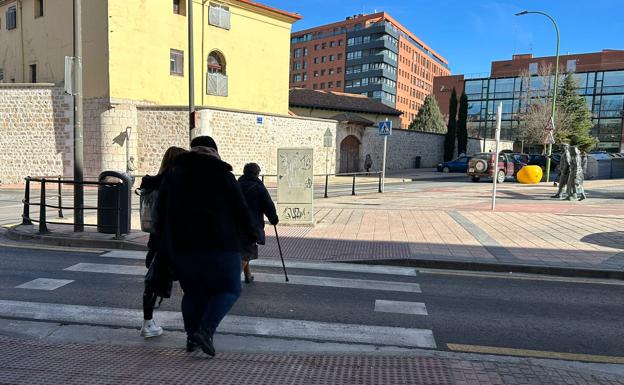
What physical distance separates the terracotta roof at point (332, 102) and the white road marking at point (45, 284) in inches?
1309

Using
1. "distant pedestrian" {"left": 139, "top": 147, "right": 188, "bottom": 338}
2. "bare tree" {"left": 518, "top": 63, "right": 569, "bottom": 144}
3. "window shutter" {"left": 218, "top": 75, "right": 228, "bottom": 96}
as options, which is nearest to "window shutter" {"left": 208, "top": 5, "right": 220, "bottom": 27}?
"window shutter" {"left": 218, "top": 75, "right": 228, "bottom": 96}

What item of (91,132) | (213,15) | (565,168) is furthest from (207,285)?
(213,15)

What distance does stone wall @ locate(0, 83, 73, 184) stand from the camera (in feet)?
75.5

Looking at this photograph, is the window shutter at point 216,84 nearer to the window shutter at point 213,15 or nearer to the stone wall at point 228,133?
the window shutter at point 213,15

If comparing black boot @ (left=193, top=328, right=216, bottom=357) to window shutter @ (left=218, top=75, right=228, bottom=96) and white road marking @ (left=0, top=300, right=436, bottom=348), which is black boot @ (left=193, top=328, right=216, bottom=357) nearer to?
white road marking @ (left=0, top=300, right=436, bottom=348)

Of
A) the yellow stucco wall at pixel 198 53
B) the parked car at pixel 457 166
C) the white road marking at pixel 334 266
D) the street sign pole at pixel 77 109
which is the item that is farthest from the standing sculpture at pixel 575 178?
the parked car at pixel 457 166

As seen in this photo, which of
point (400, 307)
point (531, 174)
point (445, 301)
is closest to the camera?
point (400, 307)

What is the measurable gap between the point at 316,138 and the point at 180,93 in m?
9.02

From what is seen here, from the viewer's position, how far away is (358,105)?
148 ft

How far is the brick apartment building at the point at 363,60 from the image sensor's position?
4144 inches

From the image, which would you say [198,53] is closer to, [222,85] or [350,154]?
[222,85]

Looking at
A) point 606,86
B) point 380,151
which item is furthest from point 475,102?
point 380,151

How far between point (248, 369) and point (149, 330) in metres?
1.21

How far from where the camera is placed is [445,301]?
563cm
